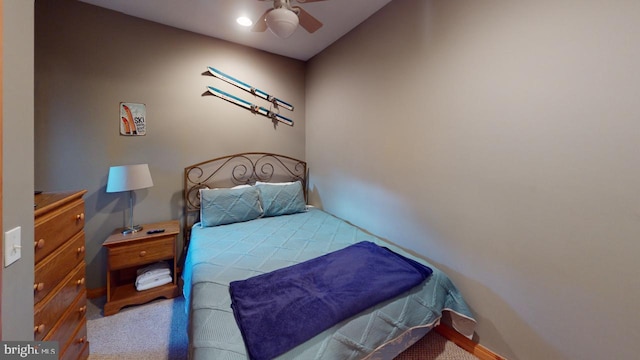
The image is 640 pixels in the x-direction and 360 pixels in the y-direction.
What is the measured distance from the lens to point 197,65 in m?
2.67

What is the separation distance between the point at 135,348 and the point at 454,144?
110 inches

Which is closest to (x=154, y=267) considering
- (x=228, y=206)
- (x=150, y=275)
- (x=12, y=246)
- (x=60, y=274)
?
(x=150, y=275)

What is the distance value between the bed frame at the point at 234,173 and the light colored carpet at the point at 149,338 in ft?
2.66

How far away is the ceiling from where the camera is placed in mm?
2150

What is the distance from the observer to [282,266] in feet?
5.45

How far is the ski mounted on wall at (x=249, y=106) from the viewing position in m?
2.77

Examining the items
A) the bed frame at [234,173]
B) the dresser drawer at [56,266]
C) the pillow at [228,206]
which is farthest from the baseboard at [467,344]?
the dresser drawer at [56,266]

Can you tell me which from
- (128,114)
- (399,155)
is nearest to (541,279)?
(399,155)

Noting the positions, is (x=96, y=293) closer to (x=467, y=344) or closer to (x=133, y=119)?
(x=133, y=119)

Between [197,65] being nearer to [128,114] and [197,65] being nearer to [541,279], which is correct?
[128,114]

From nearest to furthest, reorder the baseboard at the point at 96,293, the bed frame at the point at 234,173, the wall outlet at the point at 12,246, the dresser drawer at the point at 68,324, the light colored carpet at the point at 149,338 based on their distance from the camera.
→ the wall outlet at the point at 12,246
the dresser drawer at the point at 68,324
the light colored carpet at the point at 149,338
the baseboard at the point at 96,293
the bed frame at the point at 234,173

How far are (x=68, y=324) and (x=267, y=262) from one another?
1.15 meters

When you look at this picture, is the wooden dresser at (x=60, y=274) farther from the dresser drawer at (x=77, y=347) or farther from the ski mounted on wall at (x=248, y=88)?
the ski mounted on wall at (x=248, y=88)

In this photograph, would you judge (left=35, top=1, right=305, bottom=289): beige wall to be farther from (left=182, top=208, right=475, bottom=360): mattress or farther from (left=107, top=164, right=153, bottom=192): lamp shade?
(left=182, top=208, right=475, bottom=360): mattress
